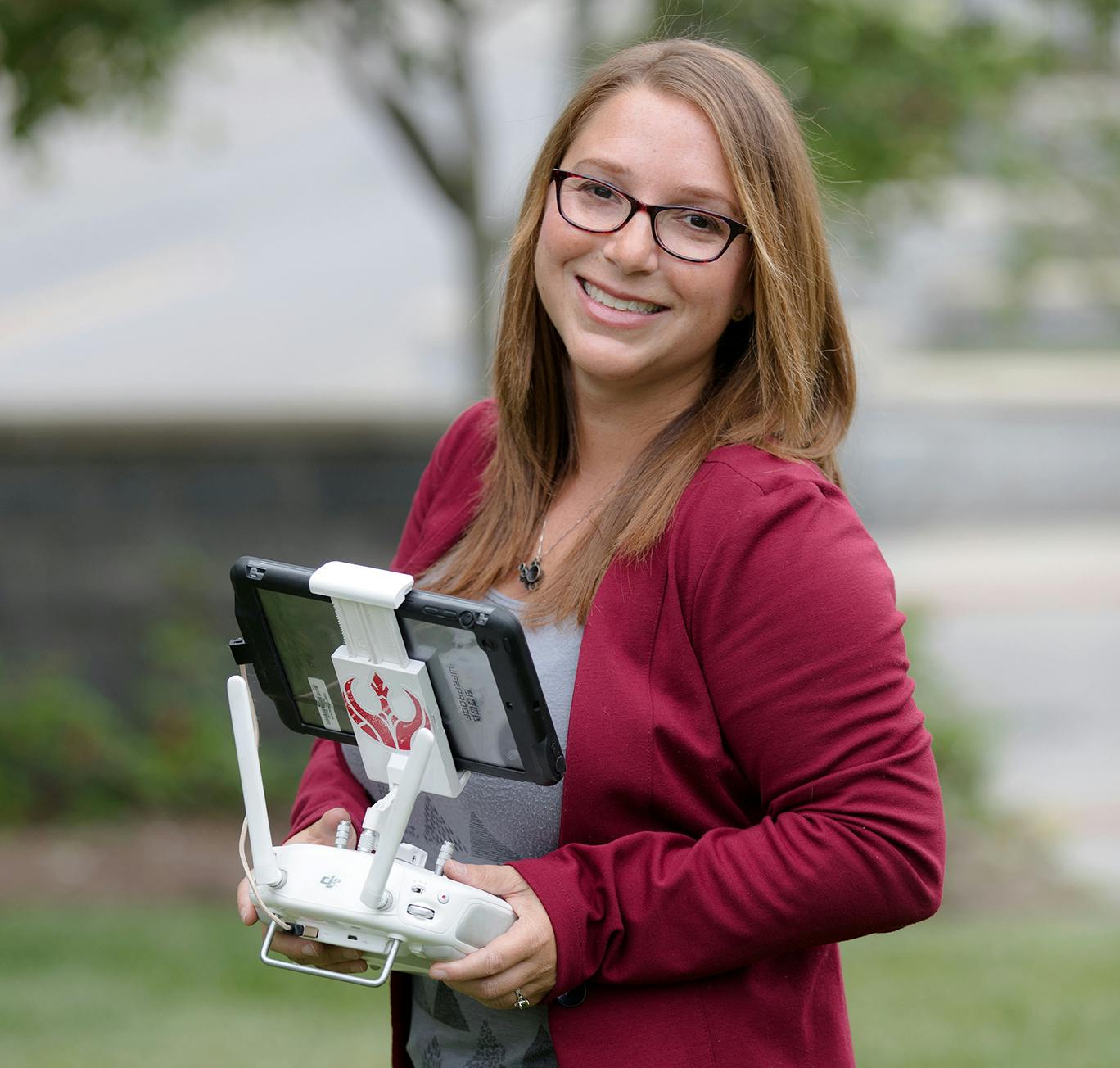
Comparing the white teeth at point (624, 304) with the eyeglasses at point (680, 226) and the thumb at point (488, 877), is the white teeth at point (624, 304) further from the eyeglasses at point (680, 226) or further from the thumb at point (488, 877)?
the thumb at point (488, 877)

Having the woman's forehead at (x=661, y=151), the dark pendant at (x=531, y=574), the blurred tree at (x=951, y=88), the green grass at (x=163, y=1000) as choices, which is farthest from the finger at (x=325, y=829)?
the blurred tree at (x=951, y=88)

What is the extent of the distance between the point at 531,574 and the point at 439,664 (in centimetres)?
28

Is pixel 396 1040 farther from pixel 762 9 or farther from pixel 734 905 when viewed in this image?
pixel 762 9

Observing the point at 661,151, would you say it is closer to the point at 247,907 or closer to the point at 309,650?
the point at 309,650

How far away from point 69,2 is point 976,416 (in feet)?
41.6

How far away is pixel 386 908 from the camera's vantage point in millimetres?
1460

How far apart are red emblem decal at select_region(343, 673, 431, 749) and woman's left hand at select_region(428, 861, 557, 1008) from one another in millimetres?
144

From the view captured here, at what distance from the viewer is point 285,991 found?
14.6 feet

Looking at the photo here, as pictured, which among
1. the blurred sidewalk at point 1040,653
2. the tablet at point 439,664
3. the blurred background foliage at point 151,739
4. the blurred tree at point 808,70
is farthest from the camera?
the blurred sidewalk at point 1040,653

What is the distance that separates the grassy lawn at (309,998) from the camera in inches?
155

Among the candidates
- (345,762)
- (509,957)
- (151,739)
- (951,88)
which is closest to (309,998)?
(151,739)

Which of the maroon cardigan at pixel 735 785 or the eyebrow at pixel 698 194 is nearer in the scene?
the maroon cardigan at pixel 735 785

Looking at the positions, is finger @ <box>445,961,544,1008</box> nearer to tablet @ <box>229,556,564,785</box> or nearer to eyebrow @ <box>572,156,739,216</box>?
tablet @ <box>229,556,564,785</box>

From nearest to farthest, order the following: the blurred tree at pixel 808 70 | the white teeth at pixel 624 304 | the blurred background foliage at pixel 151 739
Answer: the white teeth at pixel 624 304, the blurred tree at pixel 808 70, the blurred background foliage at pixel 151 739
